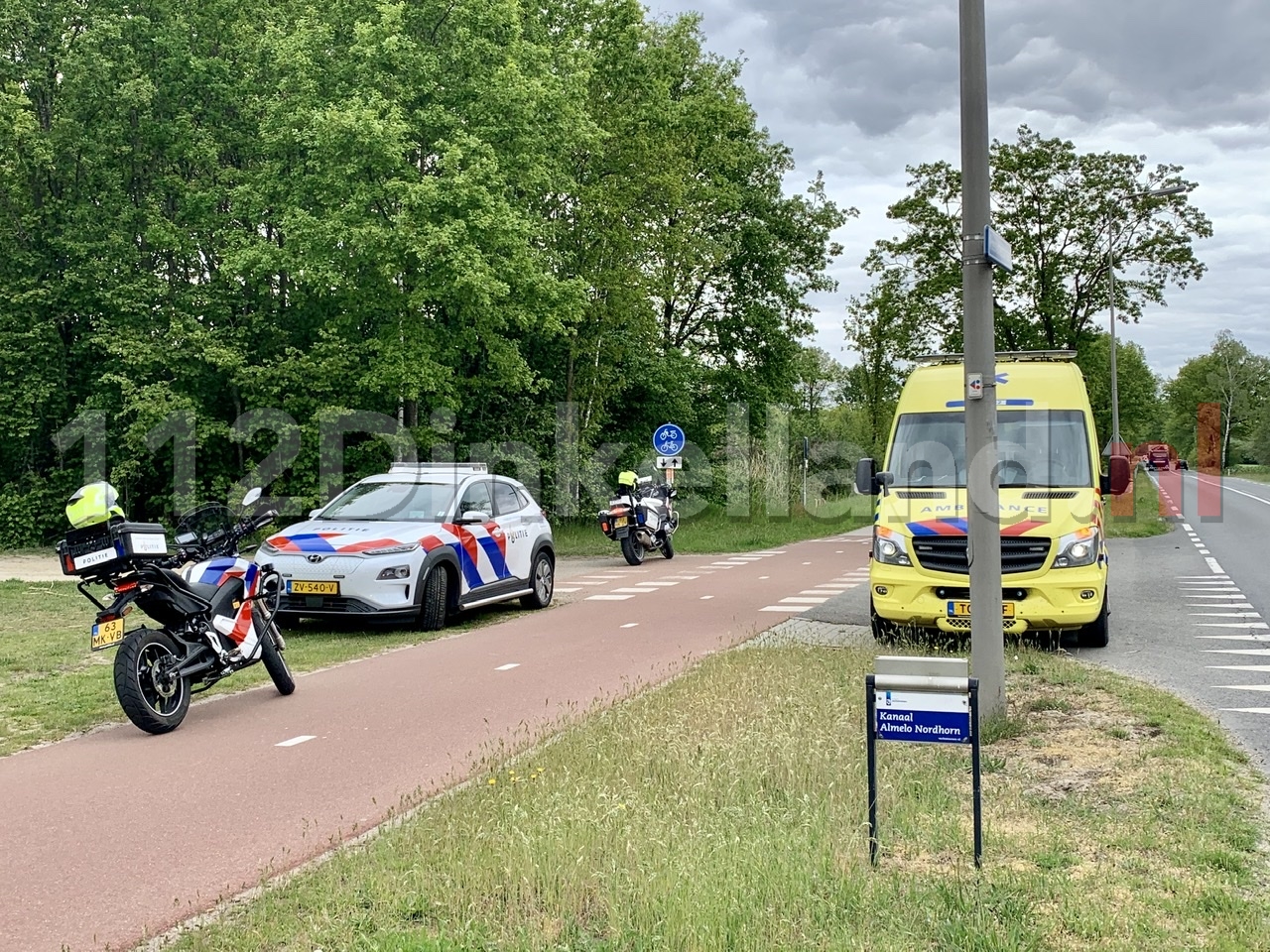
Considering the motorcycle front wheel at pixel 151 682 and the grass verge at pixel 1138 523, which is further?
the grass verge at pixel 1138 523

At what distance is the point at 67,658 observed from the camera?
32.8 feet

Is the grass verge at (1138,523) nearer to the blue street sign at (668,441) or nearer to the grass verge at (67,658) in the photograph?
the blue street sign at (668,441)

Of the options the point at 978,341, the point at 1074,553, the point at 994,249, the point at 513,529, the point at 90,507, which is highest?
the point at 994,249

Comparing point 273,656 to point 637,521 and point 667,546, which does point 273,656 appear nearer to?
point 637,521

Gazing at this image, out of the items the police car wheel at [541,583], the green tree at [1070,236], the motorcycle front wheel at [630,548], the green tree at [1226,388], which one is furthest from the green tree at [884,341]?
the green tree at [1226,388]

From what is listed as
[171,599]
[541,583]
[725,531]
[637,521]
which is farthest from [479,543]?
[725,531]

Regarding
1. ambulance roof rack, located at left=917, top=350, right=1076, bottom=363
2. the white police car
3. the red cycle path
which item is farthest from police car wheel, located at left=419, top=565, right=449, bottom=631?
ambulance roof rack, located at left=917, top=350, right=1076, bottom=363

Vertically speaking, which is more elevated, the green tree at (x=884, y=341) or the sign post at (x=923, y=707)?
the green tree at (x=884, y=341)

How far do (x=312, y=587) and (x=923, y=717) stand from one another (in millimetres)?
7994

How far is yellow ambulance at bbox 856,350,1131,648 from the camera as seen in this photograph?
9891 mm

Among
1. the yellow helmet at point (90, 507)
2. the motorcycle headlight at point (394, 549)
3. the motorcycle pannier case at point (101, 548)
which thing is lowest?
the motorcycle headlight at point (394, 549)

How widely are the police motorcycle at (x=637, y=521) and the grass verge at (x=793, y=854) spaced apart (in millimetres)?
13945

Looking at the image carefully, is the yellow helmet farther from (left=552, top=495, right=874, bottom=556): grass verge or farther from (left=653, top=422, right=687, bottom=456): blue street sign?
(left=653, top=422, right=687, bottom=456): blue street sign

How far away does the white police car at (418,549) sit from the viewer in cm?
1120
